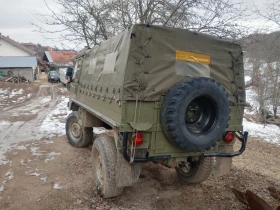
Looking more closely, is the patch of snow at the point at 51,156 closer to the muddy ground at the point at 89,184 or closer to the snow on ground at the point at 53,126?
the muddy ground at the point at 89,184

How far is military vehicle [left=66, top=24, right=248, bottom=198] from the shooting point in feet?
10.7

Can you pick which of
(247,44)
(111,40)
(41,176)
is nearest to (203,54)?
(111,40)

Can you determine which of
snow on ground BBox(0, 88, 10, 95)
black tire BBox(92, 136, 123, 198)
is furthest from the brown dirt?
snow on ground BBox(0, 88, 10, 95)

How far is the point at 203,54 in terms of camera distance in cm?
375

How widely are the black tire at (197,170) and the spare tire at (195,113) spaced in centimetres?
93

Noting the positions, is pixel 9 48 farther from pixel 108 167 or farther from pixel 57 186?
pixel 108 167

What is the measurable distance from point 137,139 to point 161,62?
43.9 inches

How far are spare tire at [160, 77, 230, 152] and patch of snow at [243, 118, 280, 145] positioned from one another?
625 centimetres

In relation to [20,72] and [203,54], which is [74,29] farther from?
[20,72]

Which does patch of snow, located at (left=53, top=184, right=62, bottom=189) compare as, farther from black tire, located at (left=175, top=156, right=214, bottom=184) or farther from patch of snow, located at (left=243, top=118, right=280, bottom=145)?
patch of snow, located at (left=243, top=118, right=280, bottom=145)

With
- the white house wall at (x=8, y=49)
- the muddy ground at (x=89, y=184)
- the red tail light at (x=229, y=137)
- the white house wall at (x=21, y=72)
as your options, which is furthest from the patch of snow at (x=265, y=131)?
the white house wall at (x=8, y=49)

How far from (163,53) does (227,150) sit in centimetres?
187

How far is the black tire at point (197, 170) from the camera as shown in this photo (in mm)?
4273

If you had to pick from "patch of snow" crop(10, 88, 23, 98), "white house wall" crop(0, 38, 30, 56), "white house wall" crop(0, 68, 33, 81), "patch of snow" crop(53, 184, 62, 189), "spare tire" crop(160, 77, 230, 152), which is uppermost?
"white house wall" crop(0, 38, 30, 56)
